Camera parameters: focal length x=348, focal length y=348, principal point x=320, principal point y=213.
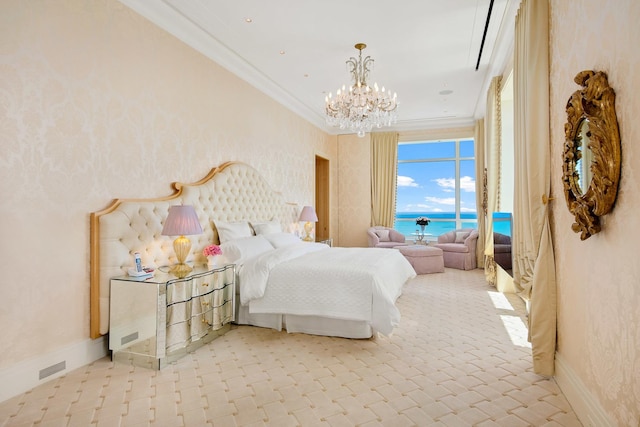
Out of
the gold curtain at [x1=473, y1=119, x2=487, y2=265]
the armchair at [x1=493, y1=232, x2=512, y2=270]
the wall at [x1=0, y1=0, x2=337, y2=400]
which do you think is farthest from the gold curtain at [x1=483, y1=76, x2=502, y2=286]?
the wall at [x1=0, y1=0, x2=337, y2=400]

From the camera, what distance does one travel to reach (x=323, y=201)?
8211 mm

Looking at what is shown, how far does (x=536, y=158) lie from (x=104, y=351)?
379 cm

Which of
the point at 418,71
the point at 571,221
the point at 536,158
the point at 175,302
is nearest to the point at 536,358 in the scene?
the point at 571,221

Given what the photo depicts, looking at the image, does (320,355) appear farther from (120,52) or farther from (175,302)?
(120,52)

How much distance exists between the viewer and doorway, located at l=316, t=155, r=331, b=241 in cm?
814

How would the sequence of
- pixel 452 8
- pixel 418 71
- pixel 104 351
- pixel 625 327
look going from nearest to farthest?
pixel 625 327 → pixel 104 351 → pixel 452 8 → pixel 418 71

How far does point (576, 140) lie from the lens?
1993mm

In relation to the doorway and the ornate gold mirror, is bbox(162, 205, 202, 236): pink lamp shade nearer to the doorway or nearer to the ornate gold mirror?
the ornate gold mirror

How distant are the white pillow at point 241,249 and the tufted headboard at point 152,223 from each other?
274mm

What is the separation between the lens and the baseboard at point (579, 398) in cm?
180

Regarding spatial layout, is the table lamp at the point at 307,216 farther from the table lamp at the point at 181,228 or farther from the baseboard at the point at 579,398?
the baseboard at the point at 579,398

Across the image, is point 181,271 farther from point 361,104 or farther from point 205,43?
point 361,104

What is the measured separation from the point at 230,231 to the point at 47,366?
2057mm

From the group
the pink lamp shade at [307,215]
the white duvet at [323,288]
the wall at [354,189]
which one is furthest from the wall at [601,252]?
the wall at [354,189]
